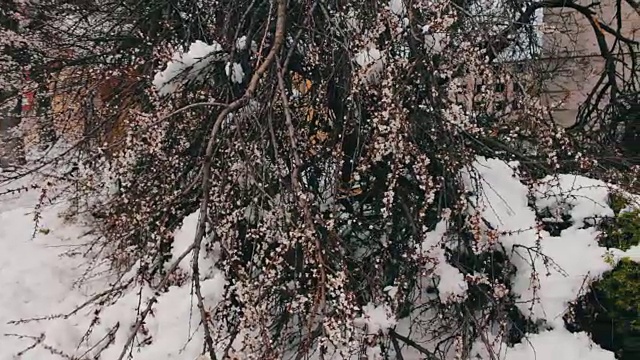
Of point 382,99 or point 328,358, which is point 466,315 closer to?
point 328,358

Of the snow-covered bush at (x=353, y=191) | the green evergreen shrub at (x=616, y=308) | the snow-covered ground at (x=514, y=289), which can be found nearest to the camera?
the snow-covered bush at (x=353, y=191)

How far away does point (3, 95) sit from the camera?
5.79 m

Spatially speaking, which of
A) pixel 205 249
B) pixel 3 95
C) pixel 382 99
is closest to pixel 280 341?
pixel 205 249

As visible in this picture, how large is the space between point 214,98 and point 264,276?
1117mm

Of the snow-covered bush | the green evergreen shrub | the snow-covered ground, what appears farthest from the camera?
the green evergreen shrub

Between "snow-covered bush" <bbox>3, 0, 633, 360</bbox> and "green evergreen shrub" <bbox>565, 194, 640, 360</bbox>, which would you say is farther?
"green evergreen shrub" <bbox>565, 194, 640, 360</bbox>

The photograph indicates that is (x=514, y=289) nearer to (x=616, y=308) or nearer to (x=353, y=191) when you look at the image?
(x=616, y=308)

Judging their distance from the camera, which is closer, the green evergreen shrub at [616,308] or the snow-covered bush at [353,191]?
the snow-covered bush at [353,191]

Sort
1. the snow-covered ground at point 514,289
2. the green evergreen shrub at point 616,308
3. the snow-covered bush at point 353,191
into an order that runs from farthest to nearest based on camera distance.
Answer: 1. the green evergreen shrub at point 616,308
2. the snow-covered ground at point 514,289
3. the snow-covered bush at point 353,191

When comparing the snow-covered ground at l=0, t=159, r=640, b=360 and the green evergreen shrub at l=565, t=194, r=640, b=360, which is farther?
the green evergreen shrub at l=565, t=194, r=640, b=360

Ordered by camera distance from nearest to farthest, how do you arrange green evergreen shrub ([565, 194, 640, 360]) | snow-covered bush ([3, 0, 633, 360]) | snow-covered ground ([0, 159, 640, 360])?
snow-covered bush ([3, 0, 633, 360]), snow-covered ground ([0, 159, 640, 360]), green evergreen shrub ([565, 194, 640, 360])

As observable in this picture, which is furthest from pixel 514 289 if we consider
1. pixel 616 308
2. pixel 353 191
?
pixel 353 191

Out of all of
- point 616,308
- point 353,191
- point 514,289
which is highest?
point 353,191

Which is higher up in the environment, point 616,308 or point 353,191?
point 353,191
